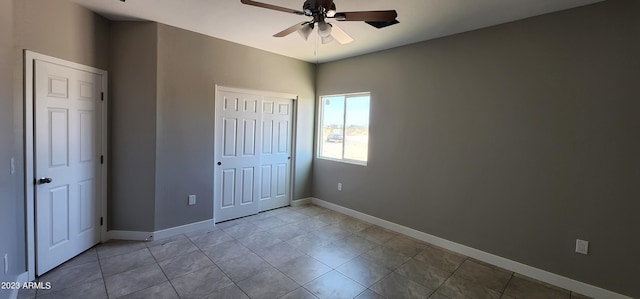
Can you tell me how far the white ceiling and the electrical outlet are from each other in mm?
2136

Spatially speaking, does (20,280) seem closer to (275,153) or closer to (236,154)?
(236,154)

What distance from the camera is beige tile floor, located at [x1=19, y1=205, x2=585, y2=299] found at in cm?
241

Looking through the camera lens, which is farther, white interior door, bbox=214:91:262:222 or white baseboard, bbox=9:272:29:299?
white interior door, bbox=214:91:262:222

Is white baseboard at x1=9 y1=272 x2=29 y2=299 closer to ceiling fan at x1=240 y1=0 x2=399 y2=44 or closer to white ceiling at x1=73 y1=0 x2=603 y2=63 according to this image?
white ceiling at x1=73 y1=0 x2=603 y2=63

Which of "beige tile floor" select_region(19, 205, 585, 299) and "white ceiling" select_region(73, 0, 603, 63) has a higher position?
"white ceiling" select_region(73, 0, 603, 63)

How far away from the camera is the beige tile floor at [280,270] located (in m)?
2.41

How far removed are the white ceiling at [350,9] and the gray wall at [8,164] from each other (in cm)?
93

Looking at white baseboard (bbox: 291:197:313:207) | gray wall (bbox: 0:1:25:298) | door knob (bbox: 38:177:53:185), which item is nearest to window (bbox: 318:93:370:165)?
white baseboard (bbox: 291:197:313:207)

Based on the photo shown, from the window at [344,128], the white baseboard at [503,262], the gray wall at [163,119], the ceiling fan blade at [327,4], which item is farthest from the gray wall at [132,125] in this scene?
the white baseboard at [503,262]

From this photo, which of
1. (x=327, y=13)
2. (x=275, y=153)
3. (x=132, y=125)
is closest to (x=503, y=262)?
(x=327, y=13)

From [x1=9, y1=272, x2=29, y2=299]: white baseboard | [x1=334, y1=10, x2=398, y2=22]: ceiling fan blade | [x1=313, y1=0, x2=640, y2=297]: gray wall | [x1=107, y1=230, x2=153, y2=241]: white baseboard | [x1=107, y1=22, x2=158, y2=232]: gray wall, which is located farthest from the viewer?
[x1=107, y1=230, x2=153, y2=241]: white baseboard

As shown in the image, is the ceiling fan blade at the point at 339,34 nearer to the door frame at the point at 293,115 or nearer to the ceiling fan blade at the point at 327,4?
the ceiling fan blade at the point at 327,4

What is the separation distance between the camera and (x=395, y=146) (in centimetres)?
389

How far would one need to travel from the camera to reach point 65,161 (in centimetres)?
277
